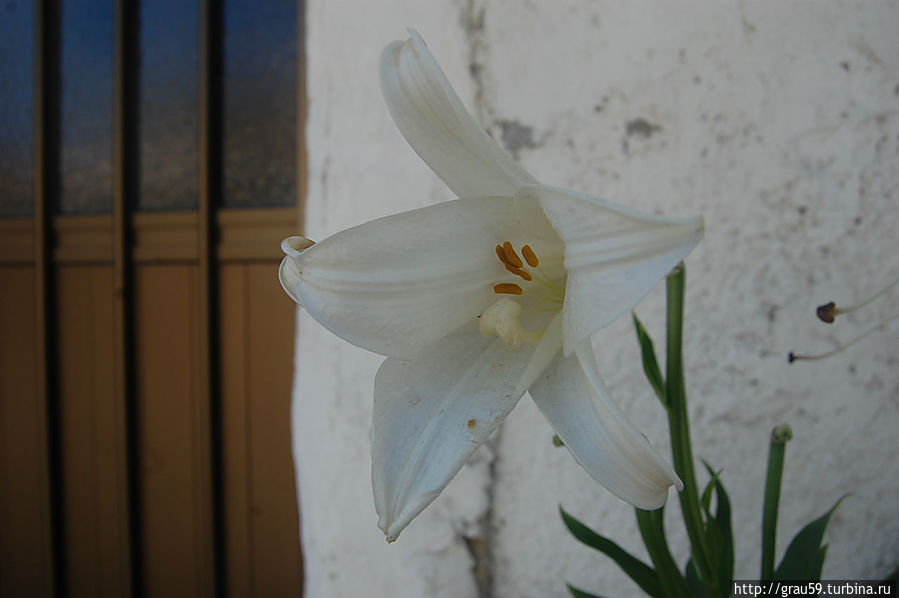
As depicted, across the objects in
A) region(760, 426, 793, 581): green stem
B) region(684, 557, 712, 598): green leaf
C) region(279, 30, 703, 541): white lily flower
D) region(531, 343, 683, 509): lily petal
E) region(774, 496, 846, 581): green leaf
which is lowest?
region(684, 557, 712, 598): green leaf

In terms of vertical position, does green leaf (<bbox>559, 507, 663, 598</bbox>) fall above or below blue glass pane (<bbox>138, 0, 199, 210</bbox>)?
below

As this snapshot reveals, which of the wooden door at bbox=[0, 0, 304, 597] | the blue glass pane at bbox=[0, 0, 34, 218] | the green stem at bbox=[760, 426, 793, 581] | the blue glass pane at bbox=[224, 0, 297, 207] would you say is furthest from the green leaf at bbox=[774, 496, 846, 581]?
the blue glass pane at bbox=[0, 0, 34, 218]

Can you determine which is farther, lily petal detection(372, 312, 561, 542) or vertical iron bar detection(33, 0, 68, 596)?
vertical iron bar detection(33, 0, 68, 596)

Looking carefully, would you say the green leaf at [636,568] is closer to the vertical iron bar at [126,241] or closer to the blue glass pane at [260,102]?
the blue glass pane at [260,102]

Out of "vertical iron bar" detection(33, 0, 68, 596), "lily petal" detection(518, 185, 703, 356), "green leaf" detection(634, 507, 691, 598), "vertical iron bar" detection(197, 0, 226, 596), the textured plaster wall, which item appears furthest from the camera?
"vertical iron bar" detection(33, 0, 68, 596)

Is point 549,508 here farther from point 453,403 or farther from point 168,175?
point 168,175

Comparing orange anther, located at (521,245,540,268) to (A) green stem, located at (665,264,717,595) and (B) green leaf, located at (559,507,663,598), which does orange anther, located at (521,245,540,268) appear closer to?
(A) green stem, located at (665,264,717,595)
